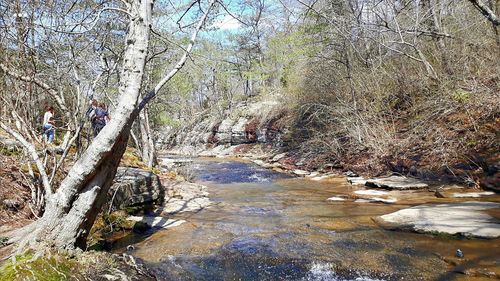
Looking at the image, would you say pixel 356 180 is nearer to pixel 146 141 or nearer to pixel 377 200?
pixel 377 200

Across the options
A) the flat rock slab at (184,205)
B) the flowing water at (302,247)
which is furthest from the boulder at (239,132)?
the flowing water at (302,247)

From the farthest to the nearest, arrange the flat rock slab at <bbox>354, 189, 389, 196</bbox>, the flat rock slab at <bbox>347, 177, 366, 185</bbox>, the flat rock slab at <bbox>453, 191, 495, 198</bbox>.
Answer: the flat rock slab at <bbox>347, 177, 366, 185</bbox>, the flat rock slab at <bbox>354, 189, 389, 196</bbox>, the flat rock slab at <bbox>453, 191, 495, 198</bbox>

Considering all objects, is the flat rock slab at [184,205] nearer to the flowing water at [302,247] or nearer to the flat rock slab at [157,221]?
the flowing water at [302,247]

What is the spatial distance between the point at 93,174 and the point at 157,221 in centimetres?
328

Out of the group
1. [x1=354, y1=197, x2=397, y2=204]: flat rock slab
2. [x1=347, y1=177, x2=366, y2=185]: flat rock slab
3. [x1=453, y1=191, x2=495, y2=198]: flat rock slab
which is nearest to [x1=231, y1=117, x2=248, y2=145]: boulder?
[x1=347, y1=177, x2=366, y2=185]: flat rock slab

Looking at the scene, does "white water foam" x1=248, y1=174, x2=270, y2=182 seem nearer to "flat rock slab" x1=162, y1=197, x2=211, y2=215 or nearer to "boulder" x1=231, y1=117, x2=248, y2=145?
"flat rock slab" x1=162, y1=197, x2=211, y2=215

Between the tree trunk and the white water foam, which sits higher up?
the tree trunk

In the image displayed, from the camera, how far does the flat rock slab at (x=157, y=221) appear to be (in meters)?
6.47

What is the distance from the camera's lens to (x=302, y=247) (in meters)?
5.00

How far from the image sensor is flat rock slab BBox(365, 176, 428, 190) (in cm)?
849

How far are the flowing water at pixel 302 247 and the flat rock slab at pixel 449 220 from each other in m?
0.21

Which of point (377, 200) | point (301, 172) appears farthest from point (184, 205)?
point (301, 172)

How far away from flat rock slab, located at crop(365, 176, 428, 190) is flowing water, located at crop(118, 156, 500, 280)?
0.55 metres

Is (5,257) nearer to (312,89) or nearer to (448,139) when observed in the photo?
(448,139)
